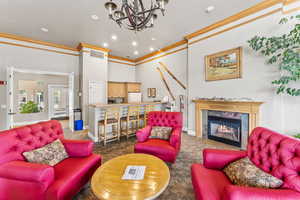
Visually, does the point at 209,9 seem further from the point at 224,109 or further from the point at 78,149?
the point at 78,149

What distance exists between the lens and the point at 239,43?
3.17 metres

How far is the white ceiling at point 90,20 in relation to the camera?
2721 millimetres

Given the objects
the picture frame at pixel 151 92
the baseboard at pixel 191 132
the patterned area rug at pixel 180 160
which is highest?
the picture frame at pixel 151 92

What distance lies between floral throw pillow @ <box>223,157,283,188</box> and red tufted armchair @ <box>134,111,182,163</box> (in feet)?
3.15

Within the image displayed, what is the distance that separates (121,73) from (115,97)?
143 cm

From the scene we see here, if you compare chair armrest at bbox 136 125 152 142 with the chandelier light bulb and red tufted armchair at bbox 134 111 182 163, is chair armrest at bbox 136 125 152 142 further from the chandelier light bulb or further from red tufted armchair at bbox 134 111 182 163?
the chandelier light bulb

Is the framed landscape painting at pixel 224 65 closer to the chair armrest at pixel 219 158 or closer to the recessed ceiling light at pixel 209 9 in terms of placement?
the recessed ceiling light at pixel 209 9

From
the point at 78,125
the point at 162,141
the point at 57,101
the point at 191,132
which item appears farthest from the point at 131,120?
the point at 57,101

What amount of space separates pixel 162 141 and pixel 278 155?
1.72 meters

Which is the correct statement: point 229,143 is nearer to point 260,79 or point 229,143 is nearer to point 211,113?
point 211,113

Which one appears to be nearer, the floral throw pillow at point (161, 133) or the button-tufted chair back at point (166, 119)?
the floral throw pillow at point (161, 133)

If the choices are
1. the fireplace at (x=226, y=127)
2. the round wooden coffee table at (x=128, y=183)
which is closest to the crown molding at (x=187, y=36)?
the fireplace at (x=226, y=127)

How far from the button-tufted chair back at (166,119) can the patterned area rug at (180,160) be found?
2.49 feet

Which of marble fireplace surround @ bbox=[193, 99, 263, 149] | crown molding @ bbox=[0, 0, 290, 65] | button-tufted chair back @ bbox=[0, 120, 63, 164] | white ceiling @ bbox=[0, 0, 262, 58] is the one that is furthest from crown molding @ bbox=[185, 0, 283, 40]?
button-tufted chair back @ bbox=[0, 120, 63, 164]
